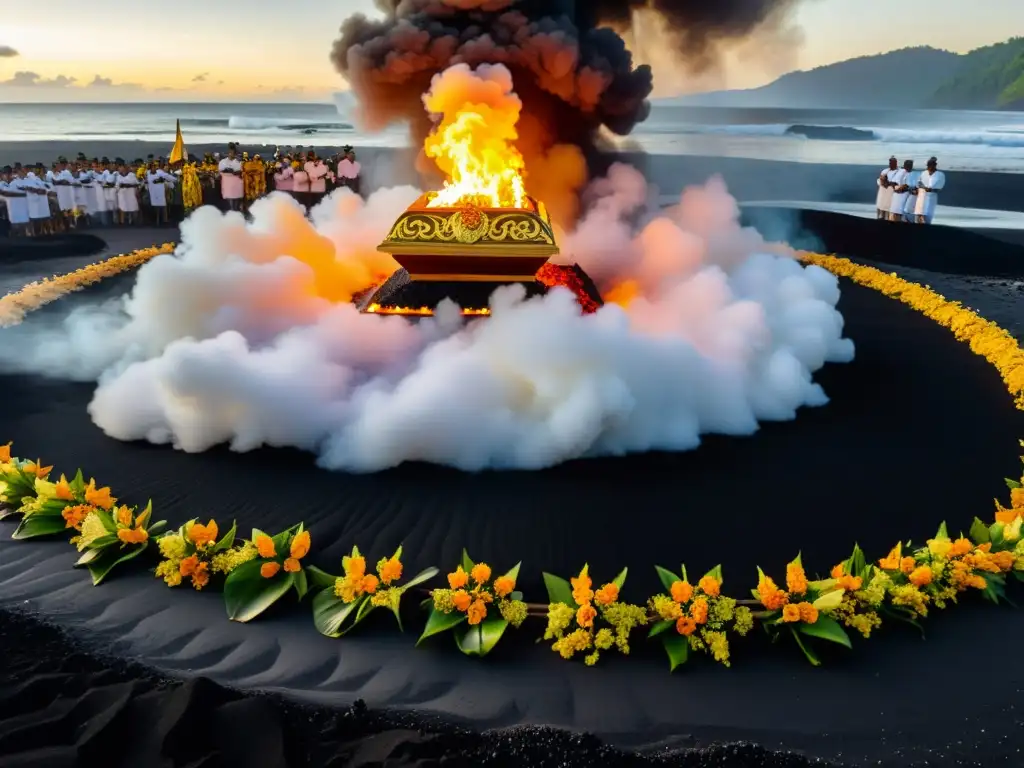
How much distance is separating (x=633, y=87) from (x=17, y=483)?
8.73m

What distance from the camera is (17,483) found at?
4.82m

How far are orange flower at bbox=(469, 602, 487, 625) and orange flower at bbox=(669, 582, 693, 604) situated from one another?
34.7 inches

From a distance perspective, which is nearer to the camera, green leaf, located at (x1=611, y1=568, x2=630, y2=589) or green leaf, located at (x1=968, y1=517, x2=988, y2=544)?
green leaf, located at (x1=611, y1=568, x2=630, y2=589)

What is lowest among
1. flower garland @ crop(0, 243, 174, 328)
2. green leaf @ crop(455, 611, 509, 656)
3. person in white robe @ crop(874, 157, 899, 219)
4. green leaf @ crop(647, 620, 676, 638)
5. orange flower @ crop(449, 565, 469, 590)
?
flower garland @ crop(0, 243, 174, 328)

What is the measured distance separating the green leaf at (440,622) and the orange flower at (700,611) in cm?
106

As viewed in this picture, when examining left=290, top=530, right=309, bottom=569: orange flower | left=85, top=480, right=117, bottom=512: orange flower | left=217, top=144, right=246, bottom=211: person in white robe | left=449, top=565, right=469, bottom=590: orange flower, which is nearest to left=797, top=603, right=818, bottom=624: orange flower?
left=449, top=565, right=469, bottom=590: orange flower

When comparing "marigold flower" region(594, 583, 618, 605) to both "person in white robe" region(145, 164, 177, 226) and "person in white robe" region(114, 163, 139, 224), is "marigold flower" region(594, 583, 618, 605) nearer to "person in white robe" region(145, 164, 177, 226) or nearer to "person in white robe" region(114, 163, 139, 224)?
"person in white robe" region(145, 164, 177, 226)

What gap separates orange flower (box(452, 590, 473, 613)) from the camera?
141 inches

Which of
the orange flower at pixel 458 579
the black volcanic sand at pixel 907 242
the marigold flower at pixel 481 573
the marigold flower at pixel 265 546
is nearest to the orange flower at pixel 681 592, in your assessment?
the marigold flower at pixel 481 573

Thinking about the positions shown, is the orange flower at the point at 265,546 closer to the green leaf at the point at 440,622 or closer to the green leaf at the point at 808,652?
the green leaf at the point at 440,622

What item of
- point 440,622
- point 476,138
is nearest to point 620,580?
point 440,622

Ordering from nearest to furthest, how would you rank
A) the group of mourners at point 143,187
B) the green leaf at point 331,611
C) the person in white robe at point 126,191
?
the green leaf at point 331,611 → the group of mourners at point 143,187 → the person in white robe at point 126,191

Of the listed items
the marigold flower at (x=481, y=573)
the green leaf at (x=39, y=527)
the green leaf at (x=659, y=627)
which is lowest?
the green leaf at (x=39, y=527)

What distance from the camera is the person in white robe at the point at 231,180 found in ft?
59.9
